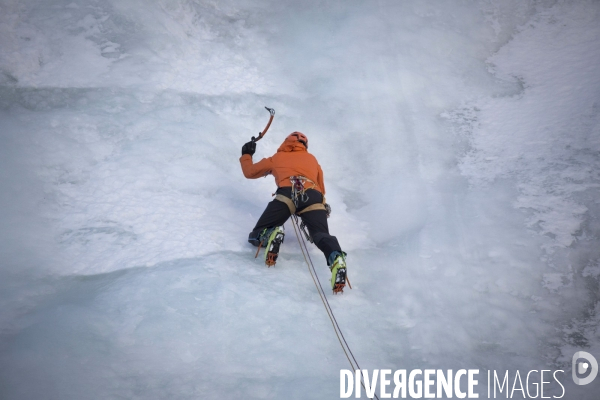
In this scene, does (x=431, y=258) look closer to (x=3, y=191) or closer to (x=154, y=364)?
(x=154, y=364)

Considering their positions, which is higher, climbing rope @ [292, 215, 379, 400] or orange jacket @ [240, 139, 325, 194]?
orange jacket @ [240, 139, 325, 194]

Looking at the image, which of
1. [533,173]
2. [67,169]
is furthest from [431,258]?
[67,169]

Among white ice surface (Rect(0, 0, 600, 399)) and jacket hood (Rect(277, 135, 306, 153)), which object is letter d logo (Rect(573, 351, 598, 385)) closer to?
white ice surface (Rect(0, 0, 600, 399))

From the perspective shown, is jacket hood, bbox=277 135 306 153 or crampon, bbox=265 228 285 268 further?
jacket hood, bbox=277 135 306 153

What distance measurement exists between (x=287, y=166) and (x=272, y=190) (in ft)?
3.07

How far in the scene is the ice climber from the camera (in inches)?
127

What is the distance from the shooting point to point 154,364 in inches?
92.1

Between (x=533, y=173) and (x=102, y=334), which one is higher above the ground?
(x=533, y=173)

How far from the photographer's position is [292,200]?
3494 mm

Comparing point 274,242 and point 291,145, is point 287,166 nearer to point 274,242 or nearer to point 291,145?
point 291,145

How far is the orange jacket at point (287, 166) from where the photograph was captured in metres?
3.62

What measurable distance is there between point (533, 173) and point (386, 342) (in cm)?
239

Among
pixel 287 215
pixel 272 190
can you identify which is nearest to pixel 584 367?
pixel 287 215

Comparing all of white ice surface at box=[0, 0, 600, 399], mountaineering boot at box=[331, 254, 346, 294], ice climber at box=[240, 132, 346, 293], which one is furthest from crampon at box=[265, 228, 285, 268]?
mountaineering boot at box=[331, 254, 346, 294]
